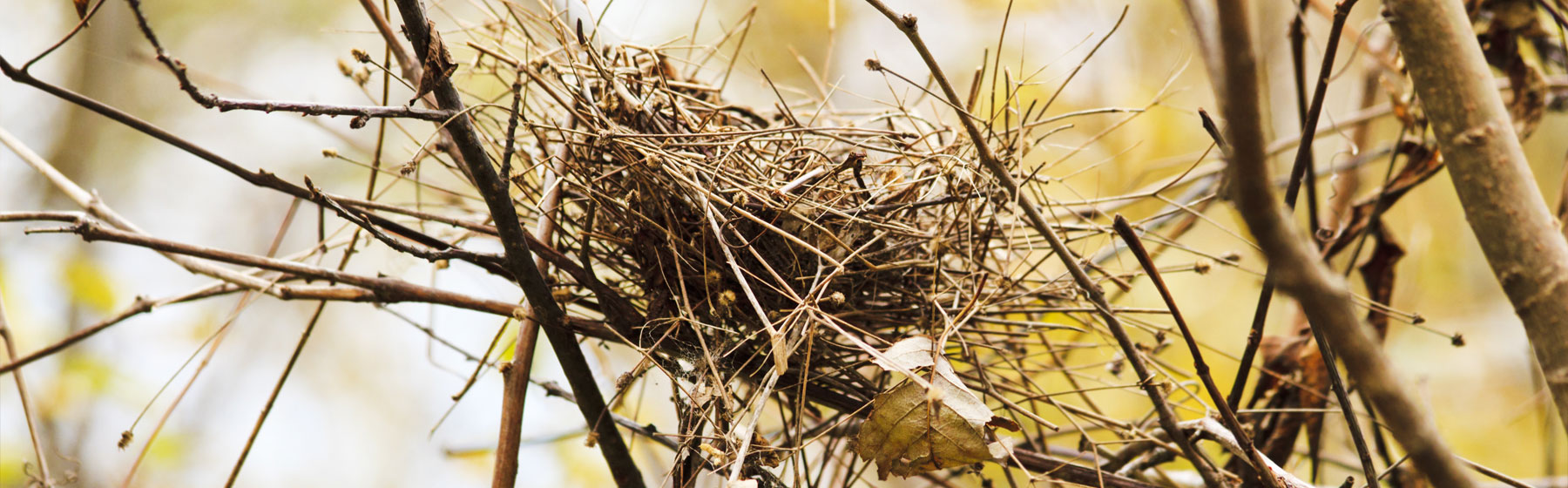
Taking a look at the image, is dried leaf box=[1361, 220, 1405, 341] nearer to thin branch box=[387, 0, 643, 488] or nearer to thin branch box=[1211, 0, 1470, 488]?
thin branch box=[1211, 0, 1470, 488]

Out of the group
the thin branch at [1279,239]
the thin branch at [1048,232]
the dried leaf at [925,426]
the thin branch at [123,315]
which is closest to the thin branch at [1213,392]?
the thin branch at [1048,232]

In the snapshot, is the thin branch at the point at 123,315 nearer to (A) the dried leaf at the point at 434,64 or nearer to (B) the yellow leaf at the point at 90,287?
(A) the dried leaf at the point at 434,64

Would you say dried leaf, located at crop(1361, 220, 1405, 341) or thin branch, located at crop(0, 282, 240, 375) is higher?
thin branch, located at crop(0, 282, 240, 375)

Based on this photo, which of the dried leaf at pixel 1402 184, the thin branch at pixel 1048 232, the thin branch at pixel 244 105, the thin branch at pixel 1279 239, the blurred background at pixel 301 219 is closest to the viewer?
the thin branch at pixel 1279 239

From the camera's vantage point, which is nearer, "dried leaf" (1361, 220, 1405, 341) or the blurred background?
"dried leaf" (1361, 220, 1405, 341)

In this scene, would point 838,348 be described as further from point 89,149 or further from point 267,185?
point 89,149

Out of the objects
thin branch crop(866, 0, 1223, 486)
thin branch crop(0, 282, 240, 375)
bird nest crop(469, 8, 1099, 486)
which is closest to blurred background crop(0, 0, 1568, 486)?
bird nest crop(469, 8, 1099, 486)
